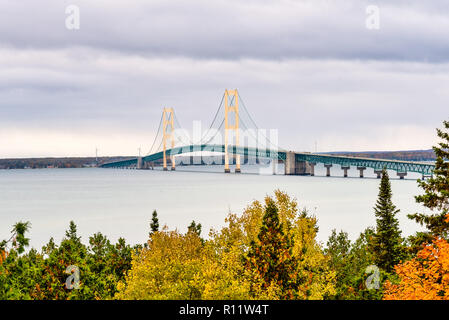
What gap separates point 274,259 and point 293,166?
147 meters

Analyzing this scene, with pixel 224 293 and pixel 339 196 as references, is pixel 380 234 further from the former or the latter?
pixel 339 196

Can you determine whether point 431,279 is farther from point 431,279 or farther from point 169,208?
point 169,208

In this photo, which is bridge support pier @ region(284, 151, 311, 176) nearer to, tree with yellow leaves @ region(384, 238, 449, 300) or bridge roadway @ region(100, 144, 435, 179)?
bridge roadway @ region(100, 144, 435, 179)

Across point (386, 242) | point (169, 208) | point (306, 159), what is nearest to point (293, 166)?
point (306, 159)

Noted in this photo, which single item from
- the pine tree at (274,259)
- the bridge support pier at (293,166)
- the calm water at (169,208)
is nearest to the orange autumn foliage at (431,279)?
the pine tree at (274,259)

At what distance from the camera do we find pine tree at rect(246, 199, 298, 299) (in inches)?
1097

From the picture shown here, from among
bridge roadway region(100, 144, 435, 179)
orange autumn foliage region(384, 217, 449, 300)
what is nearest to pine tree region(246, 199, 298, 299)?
orange autumn foliage region(384, 217, 449, 300)

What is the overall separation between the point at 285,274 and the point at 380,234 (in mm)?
11668

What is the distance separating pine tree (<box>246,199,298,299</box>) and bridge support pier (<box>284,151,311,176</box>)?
14161cm

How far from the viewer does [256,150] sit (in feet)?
479

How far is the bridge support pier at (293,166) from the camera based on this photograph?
17138 cm

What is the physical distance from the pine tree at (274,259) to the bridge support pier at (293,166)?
142 meters

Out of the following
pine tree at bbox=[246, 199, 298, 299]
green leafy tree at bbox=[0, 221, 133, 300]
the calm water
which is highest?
pine tree at bbox=[246, 199, 298, 299]

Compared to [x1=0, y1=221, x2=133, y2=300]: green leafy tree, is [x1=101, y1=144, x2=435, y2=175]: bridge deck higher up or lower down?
higher up
